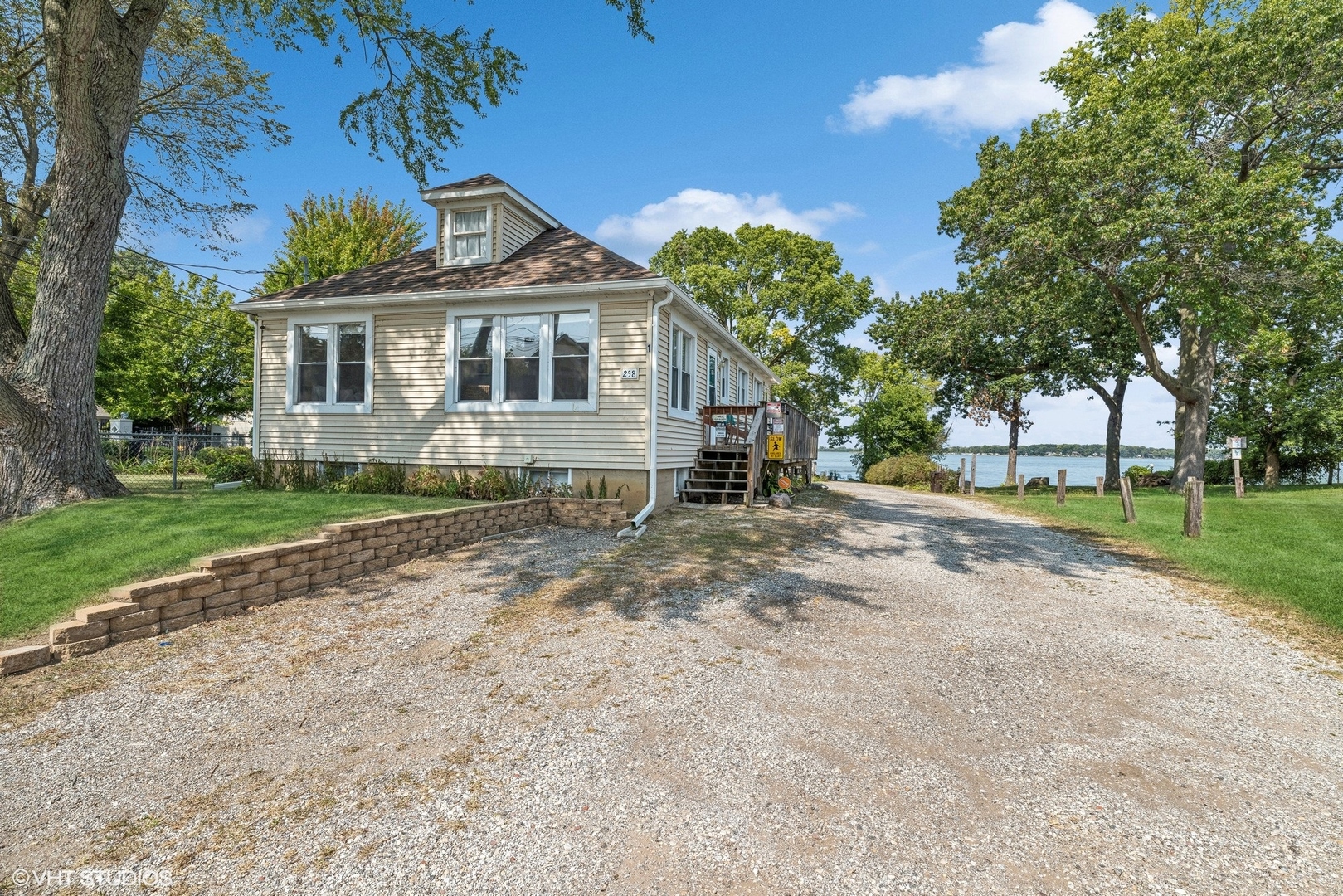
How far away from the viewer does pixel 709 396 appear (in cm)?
1514

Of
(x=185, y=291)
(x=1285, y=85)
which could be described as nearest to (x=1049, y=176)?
(x=1285, y=85)

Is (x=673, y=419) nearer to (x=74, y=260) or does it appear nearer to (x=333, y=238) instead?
Result: (x=74, y=260)

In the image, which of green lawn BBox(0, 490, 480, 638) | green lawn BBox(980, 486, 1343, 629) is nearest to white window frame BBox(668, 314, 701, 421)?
green lawn BBox(0, 490, 480, 638)

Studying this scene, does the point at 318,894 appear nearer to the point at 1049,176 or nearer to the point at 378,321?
the point at 378,321

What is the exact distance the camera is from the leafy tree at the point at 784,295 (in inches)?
1192

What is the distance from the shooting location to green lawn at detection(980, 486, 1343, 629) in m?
6.42

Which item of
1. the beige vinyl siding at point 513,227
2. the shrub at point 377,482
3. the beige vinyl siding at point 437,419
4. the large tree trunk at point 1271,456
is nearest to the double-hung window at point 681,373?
the beige vinyl siding at point 437,419

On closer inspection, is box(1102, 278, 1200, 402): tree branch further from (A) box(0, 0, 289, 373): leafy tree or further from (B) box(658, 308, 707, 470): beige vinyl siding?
(A) box(0, 0, 289, 373): leafy tree

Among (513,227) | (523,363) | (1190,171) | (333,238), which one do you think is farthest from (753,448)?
(333,238)

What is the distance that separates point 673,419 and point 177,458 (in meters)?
11.4

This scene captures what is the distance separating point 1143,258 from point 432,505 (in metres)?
17.5

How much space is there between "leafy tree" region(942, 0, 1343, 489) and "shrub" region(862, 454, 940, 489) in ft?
30.9

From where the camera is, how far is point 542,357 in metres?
10.8

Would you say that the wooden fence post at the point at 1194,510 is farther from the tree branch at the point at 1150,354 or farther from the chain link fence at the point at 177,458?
the chain link fence at the point at 177,458
